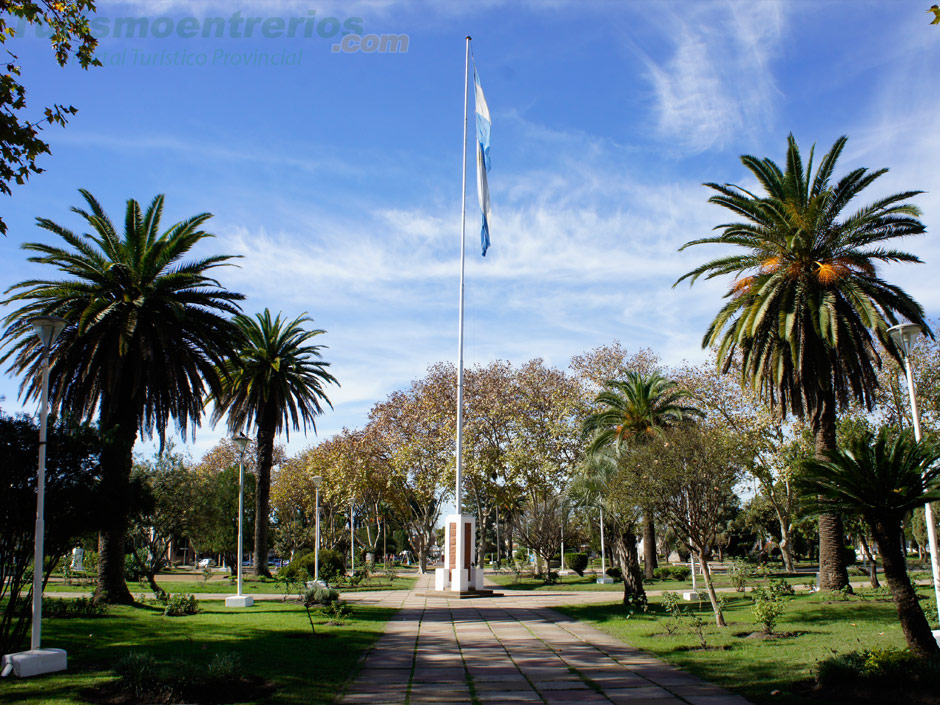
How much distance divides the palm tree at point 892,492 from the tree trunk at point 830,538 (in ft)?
31.4

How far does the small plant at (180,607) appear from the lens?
16.3 m

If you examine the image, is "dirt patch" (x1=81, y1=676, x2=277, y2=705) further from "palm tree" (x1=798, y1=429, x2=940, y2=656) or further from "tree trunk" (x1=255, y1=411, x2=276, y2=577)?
"tree trunk" (x1=255, y1=411, x2=276, y2=577)

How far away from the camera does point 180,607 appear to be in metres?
16.4

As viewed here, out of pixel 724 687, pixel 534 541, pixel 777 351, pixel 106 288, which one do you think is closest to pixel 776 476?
pixel 534 541

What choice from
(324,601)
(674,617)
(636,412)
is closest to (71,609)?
(324,601)

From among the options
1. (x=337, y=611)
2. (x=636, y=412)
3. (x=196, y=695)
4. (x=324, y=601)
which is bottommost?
(x=337, y=611)

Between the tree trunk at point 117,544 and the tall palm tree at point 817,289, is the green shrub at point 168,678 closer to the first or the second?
the tree trunk at point 117,544

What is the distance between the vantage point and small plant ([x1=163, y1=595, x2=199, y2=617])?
1627 cm

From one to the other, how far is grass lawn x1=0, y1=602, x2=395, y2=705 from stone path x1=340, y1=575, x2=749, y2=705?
53cm

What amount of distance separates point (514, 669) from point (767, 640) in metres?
4.89

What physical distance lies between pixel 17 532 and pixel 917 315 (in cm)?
2034

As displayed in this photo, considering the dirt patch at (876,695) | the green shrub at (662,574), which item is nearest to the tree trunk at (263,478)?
the green shrub at (662,574)

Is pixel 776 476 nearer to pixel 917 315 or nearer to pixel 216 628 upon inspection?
pixel 917 315

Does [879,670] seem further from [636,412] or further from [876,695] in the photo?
[636,412]
